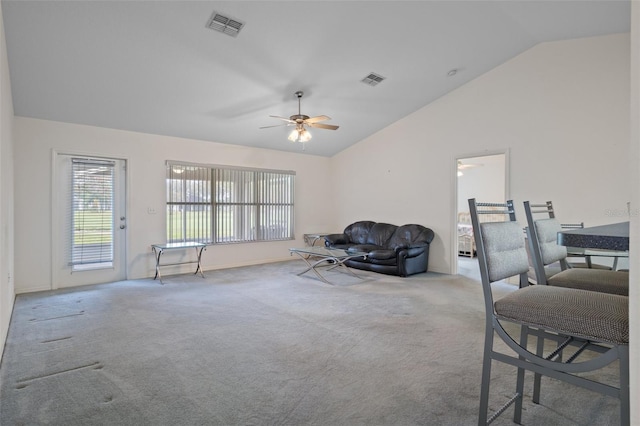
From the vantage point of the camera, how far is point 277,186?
7.20 meters

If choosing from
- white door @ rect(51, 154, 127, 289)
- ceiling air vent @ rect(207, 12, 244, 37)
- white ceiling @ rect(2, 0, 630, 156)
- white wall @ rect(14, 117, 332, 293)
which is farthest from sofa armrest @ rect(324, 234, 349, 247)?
ceiling air vent @ rect(207, 12, 244, 37)

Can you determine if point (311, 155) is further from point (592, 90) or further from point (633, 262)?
point (633, 262)

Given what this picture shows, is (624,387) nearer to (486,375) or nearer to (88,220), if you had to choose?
(486,375)

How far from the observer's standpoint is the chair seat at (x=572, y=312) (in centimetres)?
127

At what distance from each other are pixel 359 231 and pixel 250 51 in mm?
4272

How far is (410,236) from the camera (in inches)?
241

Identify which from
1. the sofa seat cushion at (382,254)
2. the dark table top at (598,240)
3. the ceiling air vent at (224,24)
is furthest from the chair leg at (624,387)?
the sofa seat cushion at (382,254)

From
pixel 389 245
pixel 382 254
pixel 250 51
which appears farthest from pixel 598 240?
pixel 389 245

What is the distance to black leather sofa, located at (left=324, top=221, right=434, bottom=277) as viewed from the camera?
18.6 feet

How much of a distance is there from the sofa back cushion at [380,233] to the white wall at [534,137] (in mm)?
201

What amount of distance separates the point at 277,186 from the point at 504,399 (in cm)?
577

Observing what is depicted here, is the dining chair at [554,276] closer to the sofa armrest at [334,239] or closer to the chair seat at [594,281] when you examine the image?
the chair seat at [594,281]

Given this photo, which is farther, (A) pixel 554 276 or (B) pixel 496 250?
(A) pixel 554 276

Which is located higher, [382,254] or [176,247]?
[176,247]
